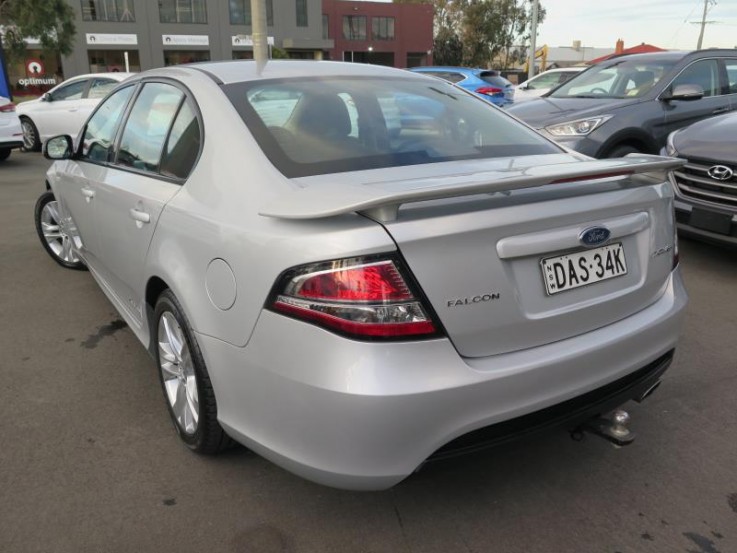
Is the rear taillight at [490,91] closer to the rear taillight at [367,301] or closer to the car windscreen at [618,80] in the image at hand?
the car windscreen at [618,80]

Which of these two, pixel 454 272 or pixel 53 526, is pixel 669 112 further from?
pixel 53 526

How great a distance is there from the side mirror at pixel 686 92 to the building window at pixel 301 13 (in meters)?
47.7

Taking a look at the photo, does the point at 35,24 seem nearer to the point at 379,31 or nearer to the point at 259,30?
the point at 259,30

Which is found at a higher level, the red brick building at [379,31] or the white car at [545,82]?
the red brick building at [379,31]

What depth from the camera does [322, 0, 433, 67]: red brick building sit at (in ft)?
184

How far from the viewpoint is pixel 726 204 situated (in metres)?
4.76

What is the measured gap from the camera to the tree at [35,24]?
26.2 meters

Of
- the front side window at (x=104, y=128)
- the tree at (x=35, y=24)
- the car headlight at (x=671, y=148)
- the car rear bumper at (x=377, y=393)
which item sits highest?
the tree at (x=35, y=24)

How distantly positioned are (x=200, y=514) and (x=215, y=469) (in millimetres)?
274

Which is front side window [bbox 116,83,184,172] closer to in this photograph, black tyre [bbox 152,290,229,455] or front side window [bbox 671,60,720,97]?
black tyre [bbox 152,290,229,455]

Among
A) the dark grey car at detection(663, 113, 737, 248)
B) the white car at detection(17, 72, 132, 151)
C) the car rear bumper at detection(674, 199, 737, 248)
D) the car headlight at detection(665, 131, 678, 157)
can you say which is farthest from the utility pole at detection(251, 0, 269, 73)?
the car rear bumper at detection(674, 199, 737, 248)

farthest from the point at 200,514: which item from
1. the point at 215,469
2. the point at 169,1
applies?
the point at 169,1

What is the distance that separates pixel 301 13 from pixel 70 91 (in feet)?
137

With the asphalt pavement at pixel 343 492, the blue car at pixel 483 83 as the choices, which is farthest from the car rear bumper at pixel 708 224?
the blue car at pixel 483 83
